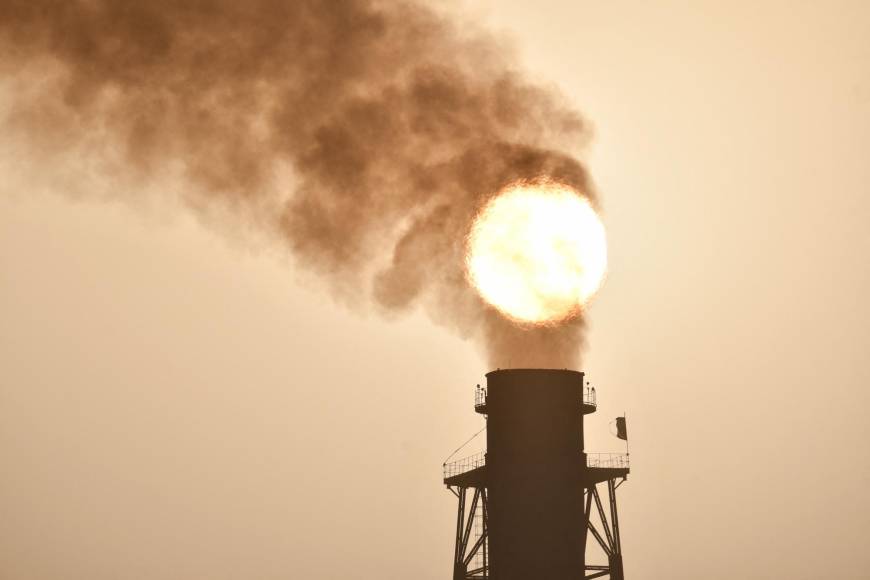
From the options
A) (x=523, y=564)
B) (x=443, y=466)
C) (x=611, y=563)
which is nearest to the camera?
(x=523, y=564)

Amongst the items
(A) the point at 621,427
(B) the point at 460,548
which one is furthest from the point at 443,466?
(A) the point at 621,427

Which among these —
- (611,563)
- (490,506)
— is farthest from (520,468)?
(611,563)

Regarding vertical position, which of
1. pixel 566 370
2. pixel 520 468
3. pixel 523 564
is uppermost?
pixel 566 370

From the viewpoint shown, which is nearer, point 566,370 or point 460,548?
point 566,370

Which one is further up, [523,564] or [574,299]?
[574,299]

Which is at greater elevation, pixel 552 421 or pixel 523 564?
pixel 552 421

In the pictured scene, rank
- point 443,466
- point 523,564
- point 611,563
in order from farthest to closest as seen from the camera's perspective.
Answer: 1. point 443,466
2. point 611,563
3. point 523,564

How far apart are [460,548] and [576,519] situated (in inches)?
353

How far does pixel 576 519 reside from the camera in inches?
2608

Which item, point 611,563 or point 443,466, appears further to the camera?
point 443,466

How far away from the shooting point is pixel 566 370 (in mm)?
68188

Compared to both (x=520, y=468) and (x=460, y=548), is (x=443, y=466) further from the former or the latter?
(x=520, y=468)

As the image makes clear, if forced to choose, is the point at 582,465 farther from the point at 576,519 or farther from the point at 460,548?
the point at 460,548

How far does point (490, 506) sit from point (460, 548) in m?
6.60
